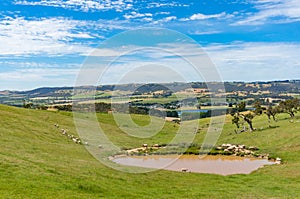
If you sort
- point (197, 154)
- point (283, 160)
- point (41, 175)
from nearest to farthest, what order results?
1. point (41, 175)
2. point (283, 160)
3. point (197, 154)

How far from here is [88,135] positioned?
211 ft

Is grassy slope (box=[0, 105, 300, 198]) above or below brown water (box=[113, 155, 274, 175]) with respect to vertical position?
above

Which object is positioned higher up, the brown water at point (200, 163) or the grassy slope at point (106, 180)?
the grassy slope at point (106, 180)

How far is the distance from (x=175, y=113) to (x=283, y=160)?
100 meters

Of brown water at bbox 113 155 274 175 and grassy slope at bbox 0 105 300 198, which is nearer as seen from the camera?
grassy slope at bbox 0 105 300 198

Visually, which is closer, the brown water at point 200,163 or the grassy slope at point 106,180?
the grassy slope at point 106,180

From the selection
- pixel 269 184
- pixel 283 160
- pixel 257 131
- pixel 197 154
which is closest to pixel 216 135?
pixel 257 131

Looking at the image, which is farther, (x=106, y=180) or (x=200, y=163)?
(x=200, y=163)

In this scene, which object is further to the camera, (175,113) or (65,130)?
(175,113)

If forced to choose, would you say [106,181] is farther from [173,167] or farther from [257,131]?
[257,131]

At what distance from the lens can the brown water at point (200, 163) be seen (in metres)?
43.6

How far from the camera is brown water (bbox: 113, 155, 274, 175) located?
43.6m

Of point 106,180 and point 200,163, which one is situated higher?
point 106,180

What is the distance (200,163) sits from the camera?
4966cm
